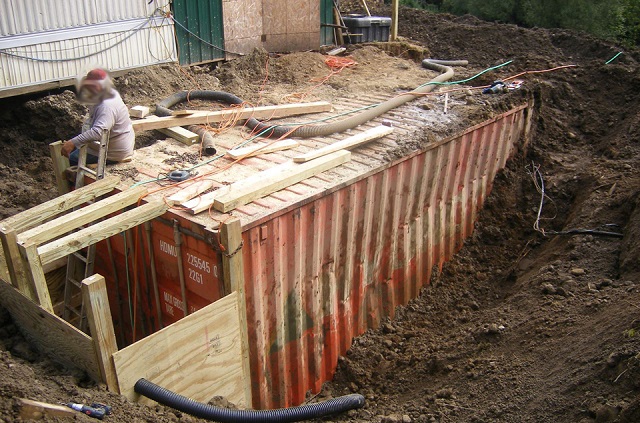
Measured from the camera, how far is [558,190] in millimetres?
10367

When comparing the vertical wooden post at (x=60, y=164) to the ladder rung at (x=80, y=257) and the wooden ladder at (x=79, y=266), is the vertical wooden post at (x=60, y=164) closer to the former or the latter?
the wooden ladder at (x=79, y=266)

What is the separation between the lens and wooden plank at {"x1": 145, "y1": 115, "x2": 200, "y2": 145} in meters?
7.93

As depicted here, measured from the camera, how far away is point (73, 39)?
1005cm

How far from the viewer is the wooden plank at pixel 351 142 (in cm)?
739

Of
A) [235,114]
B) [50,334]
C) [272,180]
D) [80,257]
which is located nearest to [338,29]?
[235,114]

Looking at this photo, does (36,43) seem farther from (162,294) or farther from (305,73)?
(162,294)

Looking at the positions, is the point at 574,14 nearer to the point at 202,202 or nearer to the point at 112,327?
the point at 202,202

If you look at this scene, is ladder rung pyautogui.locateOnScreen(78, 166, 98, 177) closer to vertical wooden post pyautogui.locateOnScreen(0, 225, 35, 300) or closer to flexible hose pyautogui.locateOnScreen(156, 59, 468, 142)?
vertical wooden post pyautogui.locateOnScreen(0, 225, 35, 300)

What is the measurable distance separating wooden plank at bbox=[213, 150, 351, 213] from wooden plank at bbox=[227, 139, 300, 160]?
53cm

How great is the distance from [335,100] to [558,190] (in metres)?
4.03

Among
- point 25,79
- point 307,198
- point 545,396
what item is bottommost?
point 545,396

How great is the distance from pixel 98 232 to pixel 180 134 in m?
2.68

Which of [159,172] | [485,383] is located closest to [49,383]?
[159,172]

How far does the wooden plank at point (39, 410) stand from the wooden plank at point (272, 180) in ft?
7.94
